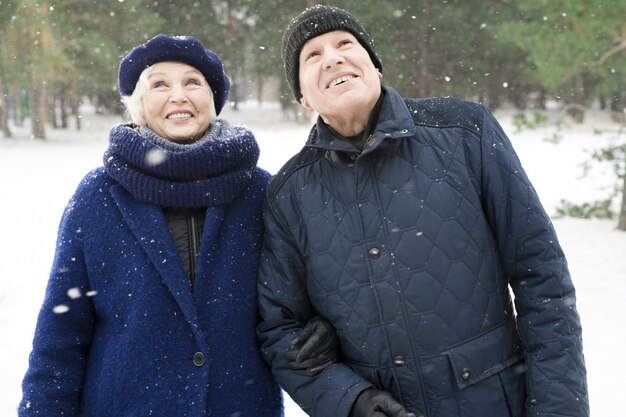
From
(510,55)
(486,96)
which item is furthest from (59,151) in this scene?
(486,96)

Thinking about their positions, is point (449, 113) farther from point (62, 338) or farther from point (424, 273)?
point (62, 338)

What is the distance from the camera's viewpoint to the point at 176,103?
216cm

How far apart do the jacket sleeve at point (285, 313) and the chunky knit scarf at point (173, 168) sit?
208 millimetres

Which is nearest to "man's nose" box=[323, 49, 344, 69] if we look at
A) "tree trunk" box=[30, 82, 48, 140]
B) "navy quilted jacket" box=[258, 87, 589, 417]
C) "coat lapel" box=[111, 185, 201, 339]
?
"navy quilted jacket" box=[258, 87, 589, 417]

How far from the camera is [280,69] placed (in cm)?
2406

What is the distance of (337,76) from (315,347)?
0.89 m

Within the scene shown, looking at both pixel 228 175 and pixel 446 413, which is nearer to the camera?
pixel 446 413

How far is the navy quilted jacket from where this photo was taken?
1854 mm

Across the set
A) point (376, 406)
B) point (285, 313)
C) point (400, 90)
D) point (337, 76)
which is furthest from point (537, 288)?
point (400, 90)

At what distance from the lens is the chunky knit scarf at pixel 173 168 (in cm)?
202

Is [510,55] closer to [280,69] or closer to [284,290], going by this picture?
[280,69]

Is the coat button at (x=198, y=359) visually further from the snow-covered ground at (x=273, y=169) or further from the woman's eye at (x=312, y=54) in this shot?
the snow-covered ground at (x=273, y=169)

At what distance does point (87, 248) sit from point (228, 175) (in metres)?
0.52

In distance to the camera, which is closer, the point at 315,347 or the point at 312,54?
the point at 315,347
